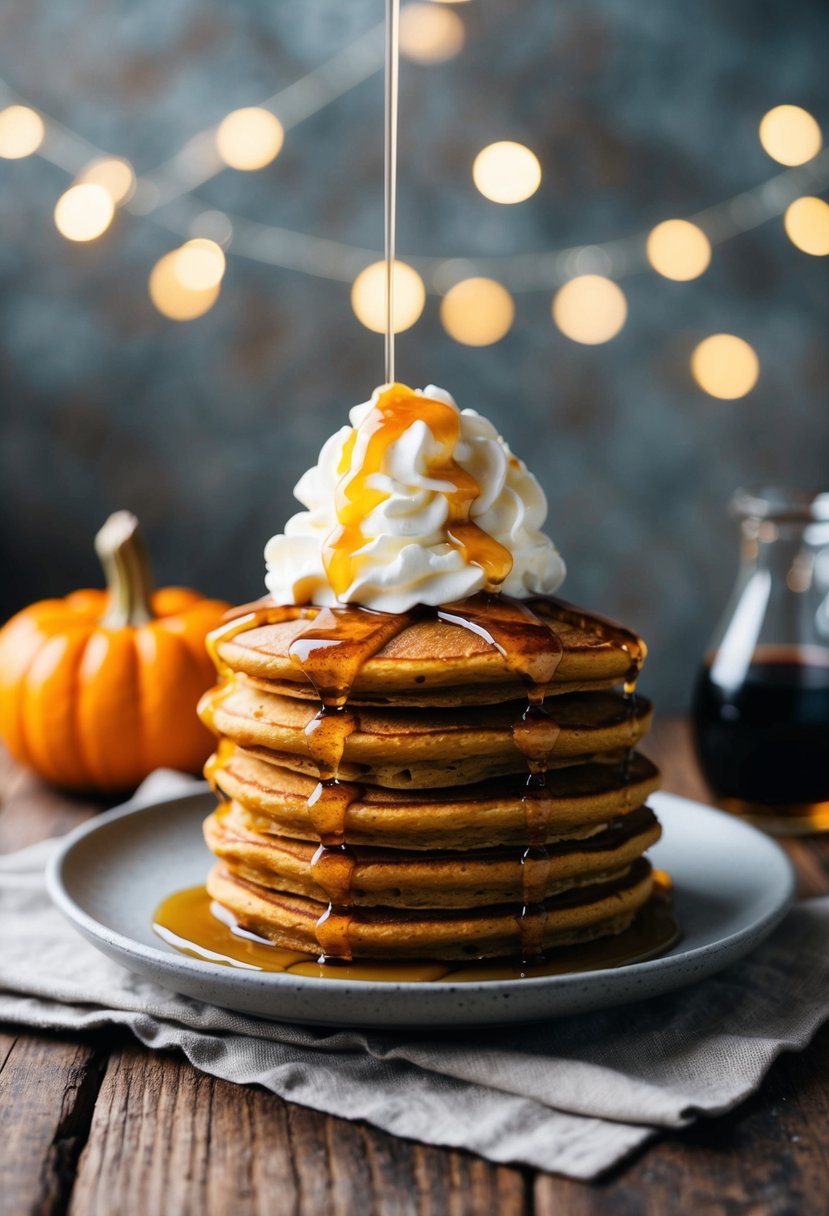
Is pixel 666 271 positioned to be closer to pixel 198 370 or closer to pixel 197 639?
pixel 198 370

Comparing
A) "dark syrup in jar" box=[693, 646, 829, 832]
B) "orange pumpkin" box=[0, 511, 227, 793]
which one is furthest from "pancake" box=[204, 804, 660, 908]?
"orange pumpkin" box=[0, 511, 227, 793]

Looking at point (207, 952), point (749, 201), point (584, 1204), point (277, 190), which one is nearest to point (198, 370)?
point (277, 190)

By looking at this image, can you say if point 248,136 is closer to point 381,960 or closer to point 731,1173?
point 381,960

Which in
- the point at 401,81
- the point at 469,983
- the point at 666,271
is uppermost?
the point at 401,81

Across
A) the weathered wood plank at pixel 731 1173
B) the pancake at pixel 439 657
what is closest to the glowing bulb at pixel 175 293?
the pancake at pixel 439 657

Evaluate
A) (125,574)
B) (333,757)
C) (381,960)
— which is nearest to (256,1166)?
(381,960)

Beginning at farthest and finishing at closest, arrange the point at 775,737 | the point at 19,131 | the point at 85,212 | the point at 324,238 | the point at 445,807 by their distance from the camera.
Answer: the point at 324,238 < the point at 19,131 < the point at 85,212 < the point at 775,737 < the point at 445,807

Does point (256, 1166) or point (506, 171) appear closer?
point (256, 1166)
